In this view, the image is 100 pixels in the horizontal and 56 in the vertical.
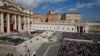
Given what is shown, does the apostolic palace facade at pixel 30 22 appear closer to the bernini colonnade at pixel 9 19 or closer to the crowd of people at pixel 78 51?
the bernini colonnade at pixel 9 19

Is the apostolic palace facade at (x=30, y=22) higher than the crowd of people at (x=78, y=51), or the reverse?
the apostolic palace facade at (x=30, y=22)

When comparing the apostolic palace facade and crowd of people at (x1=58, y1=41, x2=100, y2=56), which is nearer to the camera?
crowd of people at (x1=58, y1=41, x2=100, y2=56)

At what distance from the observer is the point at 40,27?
7669 centimetres

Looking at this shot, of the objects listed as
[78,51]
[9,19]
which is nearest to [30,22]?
[9,19]

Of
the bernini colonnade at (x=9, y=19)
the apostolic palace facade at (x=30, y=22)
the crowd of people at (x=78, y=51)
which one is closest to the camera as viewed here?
the crowd of people at (x=78, y=51)

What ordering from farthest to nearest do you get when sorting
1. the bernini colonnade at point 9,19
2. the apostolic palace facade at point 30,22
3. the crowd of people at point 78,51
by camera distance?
1. the apostolic palace facade at point 30,22
2. the bernini colonnade at point 9,19
3. the crowd of people at point 78,51

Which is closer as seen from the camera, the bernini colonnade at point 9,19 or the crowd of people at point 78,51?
the crowd of people at point 78,51

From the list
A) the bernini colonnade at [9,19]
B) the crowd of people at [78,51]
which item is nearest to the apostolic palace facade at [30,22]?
the bernini colonnade at [9,19]

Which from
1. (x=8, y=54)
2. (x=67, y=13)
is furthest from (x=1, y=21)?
(x=67, y=13)

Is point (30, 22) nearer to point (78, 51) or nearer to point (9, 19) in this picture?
point (9, 19)

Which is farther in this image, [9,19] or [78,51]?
[9,19]

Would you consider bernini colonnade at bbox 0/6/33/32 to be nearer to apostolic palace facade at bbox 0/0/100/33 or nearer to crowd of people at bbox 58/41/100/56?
apostolic palace facade at bbox 0/0/100/33

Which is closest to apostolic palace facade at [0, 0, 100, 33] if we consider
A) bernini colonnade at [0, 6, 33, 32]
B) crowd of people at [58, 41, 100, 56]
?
bernini colonnade at [0, 6, 33, 32]

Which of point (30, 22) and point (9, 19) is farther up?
point (9, 19)
